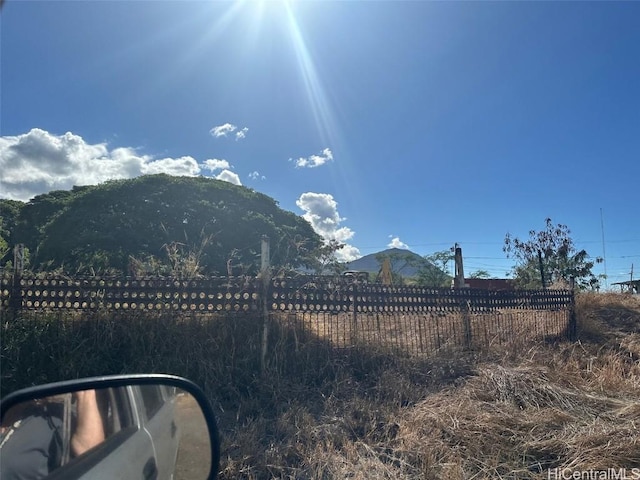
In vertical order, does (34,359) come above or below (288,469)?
above

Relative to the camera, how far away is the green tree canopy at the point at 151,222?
1980 cm

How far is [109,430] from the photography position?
143cm

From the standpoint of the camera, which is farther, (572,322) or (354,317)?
(572,322)

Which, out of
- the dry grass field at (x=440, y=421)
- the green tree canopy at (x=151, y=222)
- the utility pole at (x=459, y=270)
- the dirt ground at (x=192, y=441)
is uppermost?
the green tree canopy at (x=151, y=222)

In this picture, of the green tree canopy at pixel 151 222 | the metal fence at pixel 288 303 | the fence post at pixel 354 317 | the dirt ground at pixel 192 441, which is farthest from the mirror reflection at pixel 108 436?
the green tree canopy at pixel 151 222

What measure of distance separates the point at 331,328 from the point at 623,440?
11.2 feet

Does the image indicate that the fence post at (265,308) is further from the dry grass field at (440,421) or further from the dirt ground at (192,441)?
the dirt ground at (192,441)

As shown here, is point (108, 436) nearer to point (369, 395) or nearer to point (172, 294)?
point (369, 395)

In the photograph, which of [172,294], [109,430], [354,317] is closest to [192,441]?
[109,430]

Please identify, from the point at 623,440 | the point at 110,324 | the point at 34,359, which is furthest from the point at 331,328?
the point at 34,359

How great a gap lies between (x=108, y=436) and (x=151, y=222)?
2192cm

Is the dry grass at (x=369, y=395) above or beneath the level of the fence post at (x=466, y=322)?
beneath

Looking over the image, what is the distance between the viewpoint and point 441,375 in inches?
209

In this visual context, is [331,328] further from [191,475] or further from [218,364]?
[191,475]
